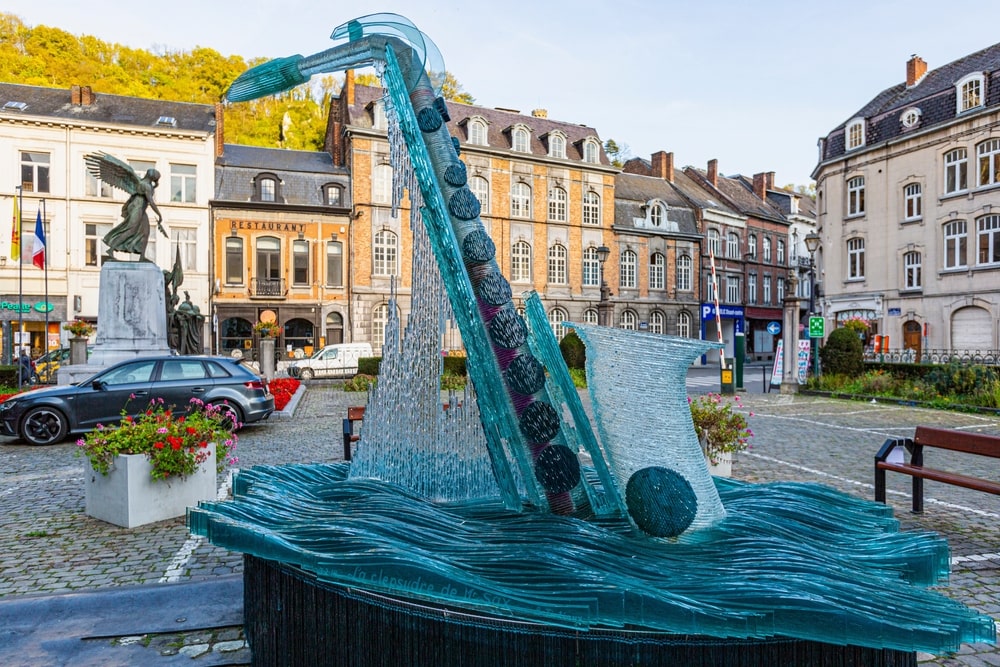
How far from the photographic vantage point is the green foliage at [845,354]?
20953mm

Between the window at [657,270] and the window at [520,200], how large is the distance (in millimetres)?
9713

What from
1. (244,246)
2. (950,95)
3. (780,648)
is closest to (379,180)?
(244,246)

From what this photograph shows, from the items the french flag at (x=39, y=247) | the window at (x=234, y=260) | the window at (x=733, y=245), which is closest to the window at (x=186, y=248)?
the window at (x=234, y=260)

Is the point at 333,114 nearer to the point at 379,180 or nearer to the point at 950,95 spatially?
the point at 379,180

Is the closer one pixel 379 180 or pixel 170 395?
pixel 170 395

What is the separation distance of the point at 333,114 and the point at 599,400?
36.3 metres

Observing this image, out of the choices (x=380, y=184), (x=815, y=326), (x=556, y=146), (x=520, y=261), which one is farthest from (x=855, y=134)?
(x=380, y=184)

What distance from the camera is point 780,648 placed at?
2.85 meters

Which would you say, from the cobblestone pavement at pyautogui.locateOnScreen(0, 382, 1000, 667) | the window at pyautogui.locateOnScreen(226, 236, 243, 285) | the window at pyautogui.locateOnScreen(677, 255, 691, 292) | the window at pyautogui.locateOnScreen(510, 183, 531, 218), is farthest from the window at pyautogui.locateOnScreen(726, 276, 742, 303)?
the cobblestone pavement at pyautogui.locateOnScreen(0, 382, 1000, 667)

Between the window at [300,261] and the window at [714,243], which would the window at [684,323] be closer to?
the window at [714,243]

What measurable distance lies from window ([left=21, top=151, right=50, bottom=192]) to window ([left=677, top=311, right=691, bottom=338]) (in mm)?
37370

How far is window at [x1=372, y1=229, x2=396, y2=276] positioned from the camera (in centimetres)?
3422

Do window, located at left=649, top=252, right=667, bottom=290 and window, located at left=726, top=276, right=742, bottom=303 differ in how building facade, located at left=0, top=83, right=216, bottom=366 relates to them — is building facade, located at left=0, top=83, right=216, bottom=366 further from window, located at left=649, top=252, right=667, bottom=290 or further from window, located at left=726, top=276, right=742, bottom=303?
window, located at left=726, top=276, right=742, bottom=303

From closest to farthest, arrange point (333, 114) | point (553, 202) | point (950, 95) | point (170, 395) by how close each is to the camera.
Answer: point (170, 395)
point (950, 95)
point (333, 114)
point (553, 202)
